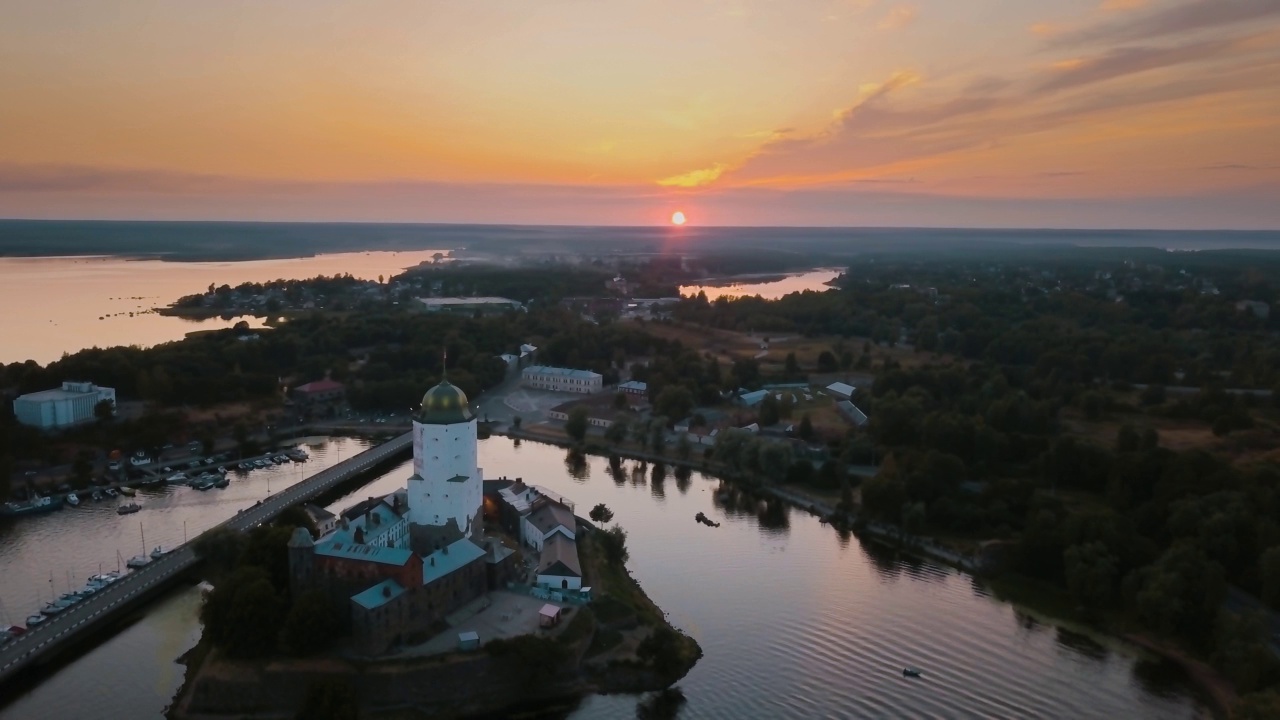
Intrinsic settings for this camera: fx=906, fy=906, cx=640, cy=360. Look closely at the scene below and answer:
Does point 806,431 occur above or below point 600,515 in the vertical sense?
above

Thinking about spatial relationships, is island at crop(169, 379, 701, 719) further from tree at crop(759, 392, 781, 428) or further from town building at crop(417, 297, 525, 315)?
town building at crop(417, 297, 525, 315)

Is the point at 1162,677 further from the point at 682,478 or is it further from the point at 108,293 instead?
the point at 108,293

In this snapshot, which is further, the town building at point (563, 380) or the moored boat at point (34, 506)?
the town building at point (563, 380)

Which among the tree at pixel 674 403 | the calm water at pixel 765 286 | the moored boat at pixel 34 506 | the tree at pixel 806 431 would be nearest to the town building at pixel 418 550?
the moored boat at pixel 34 506

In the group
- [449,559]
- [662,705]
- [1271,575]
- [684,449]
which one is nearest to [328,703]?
[449,559]

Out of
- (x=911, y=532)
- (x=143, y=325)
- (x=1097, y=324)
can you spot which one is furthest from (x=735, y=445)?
(x=143, y=325)

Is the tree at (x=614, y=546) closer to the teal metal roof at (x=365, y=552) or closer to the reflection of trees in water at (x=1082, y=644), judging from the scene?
the teal metal roof at (x=365, y=552)
